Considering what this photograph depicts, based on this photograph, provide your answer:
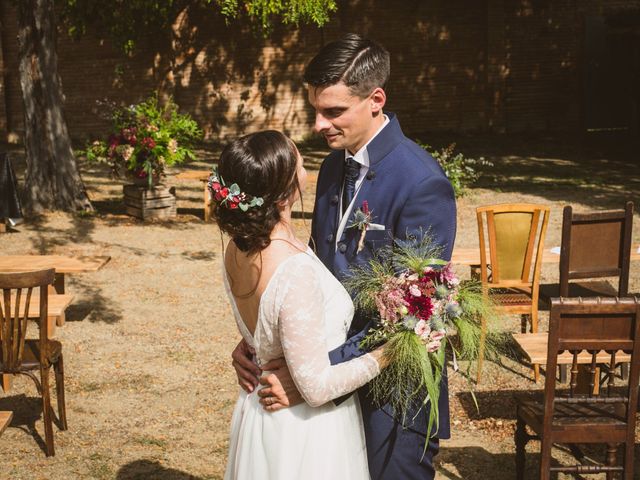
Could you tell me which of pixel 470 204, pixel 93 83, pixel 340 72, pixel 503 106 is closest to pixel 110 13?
pixel 93 83

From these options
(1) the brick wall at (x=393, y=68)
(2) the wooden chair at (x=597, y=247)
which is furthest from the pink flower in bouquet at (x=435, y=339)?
(1) the brick wall at (x=393, y=68)

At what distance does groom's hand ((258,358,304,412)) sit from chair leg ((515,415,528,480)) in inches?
86.7

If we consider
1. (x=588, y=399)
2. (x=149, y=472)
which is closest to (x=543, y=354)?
(x=588, y=399)

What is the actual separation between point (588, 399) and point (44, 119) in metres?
9.83

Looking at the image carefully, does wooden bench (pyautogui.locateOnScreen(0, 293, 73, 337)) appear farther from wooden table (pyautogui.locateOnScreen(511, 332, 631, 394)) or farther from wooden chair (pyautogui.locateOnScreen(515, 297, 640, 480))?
wooden chair (pyautogui.locateOnScreen(515, 297, 640, 480))

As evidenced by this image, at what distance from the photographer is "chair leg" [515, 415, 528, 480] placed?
14.8ft

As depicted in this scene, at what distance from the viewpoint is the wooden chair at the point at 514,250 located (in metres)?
6.08

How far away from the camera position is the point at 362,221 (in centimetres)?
272

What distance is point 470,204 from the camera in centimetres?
1312

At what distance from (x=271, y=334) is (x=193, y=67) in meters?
18.2

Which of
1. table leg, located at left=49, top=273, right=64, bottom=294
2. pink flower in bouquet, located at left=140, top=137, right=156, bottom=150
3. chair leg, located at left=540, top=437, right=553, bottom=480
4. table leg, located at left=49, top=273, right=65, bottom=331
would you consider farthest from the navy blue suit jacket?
pink flower in bouquet, located at left=140, top=137, right=156, bottom=150

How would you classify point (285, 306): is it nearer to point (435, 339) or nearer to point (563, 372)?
point (435, 339)

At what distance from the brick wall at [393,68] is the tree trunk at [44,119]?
6498mm

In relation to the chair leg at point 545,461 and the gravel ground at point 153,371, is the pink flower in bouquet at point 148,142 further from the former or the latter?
the chair leg at point 545,461
